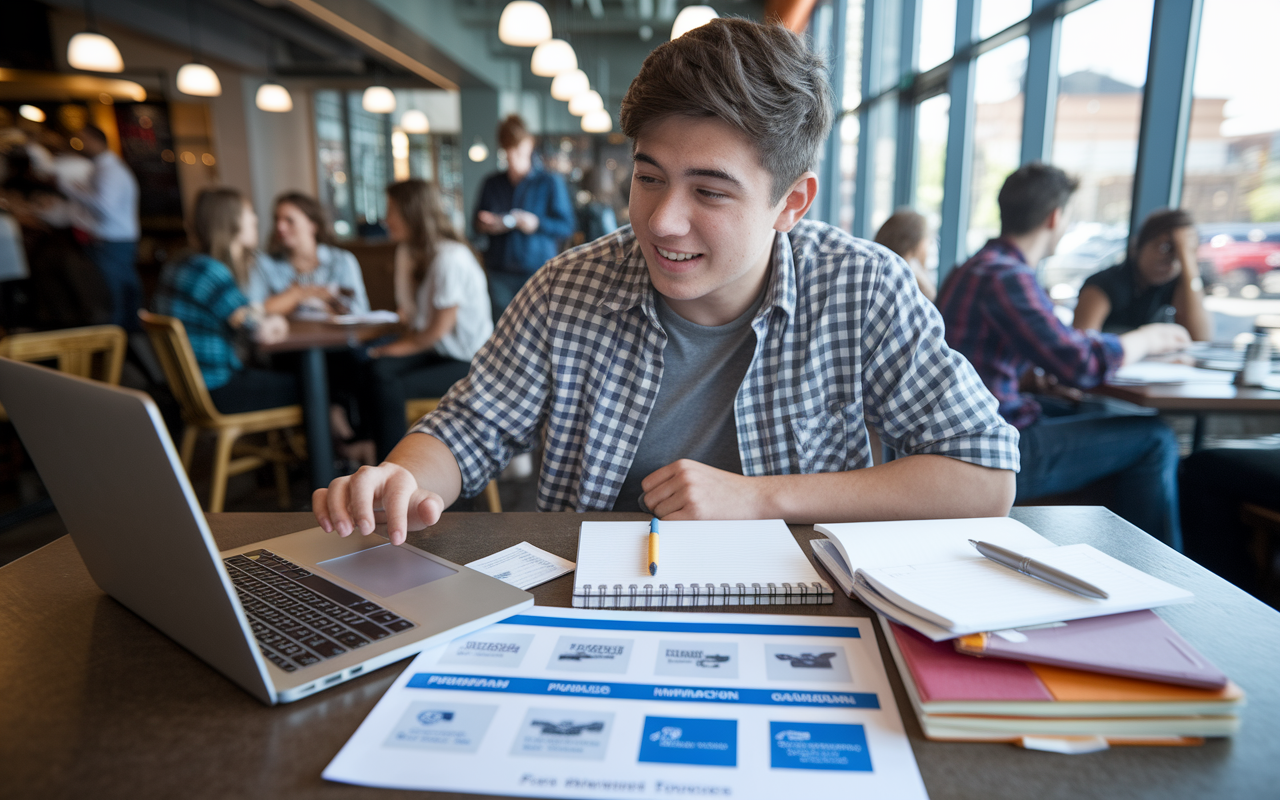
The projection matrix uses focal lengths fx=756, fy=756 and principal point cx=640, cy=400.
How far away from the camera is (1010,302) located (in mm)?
2355

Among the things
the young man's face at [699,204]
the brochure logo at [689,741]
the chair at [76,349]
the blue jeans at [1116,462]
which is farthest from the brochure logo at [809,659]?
the chair at [76,349]

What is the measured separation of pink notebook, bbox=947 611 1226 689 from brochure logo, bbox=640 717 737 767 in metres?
0.21

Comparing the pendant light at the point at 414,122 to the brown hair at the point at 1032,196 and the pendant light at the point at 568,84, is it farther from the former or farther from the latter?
the brown hair at the point at 1032,196

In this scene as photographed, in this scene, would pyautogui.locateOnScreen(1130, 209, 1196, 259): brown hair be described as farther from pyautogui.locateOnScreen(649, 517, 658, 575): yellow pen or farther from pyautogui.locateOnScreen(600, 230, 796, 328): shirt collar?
pyautogui.locateOnScreen(649, 517, 658, 575): yellow pen

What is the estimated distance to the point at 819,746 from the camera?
1.78ft

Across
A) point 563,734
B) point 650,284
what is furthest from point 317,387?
point 563,734

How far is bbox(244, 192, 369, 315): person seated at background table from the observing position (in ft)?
12.9

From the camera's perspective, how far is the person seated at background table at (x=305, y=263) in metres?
3.92

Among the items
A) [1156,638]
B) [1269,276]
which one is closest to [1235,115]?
[1269,276]

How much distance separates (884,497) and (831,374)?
26 centimetres

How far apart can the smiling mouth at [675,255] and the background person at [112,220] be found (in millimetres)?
5746

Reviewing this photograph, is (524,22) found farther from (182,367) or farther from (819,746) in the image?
(819,746)

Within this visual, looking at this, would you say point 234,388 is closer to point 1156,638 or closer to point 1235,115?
point 1156,638

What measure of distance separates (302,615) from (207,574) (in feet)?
0.61
